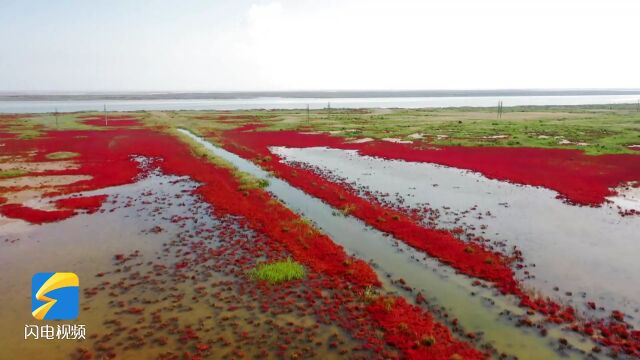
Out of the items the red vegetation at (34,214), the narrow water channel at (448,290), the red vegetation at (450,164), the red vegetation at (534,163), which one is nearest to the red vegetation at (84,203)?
the red vegetation at (34,214)

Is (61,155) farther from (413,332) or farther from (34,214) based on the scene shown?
(413,332)

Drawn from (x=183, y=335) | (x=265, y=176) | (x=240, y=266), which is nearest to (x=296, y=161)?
(x=265, y=176)

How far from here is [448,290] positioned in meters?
19.8

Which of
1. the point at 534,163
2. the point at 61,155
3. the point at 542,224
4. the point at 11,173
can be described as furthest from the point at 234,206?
the point at 61,155

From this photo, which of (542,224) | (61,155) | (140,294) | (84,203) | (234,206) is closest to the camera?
(140,294)

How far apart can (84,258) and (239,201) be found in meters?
13.4

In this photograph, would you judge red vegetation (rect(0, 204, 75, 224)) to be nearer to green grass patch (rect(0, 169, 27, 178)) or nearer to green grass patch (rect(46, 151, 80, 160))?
green grass patch (rect(0, 169, 27, 178))

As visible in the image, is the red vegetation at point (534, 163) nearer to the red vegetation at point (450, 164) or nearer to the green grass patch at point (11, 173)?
the red vegetation at point (450, 164)

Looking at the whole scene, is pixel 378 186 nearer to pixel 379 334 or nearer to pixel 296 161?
pixel 296 161

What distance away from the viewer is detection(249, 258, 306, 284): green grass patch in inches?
819

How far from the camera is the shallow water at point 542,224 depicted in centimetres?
2017

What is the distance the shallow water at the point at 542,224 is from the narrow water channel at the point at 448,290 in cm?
313

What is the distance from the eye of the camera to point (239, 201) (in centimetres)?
3516

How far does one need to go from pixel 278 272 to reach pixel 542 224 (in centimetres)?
1894
